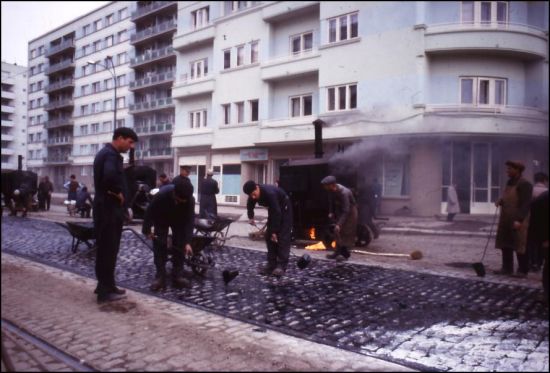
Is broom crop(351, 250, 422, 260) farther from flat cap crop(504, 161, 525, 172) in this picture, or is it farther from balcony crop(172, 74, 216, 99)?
balcony crop(172, 74, 216, 99)

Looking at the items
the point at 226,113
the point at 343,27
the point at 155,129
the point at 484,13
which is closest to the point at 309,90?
the point at 226,113

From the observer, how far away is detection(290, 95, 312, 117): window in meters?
8.89

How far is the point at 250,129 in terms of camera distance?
8031 mm

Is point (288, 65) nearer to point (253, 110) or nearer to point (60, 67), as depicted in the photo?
point (253, 110)

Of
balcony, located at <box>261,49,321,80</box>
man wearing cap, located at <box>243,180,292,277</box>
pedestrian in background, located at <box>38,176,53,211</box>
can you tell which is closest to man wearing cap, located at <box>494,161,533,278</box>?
man wearing cap, located at <box>243,180,292,277</box>

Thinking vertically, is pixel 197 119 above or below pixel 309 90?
below

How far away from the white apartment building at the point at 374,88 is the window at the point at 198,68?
2 centimetres

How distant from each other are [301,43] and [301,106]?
1.61 m

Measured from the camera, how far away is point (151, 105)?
5.43 metres

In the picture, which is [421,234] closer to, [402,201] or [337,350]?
[402,201]

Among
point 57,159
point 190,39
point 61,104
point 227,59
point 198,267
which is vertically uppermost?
point 227,59

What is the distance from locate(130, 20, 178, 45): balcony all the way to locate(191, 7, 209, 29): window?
38cm

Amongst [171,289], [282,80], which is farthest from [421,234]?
[171,289]

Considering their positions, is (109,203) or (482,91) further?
(482,91)
